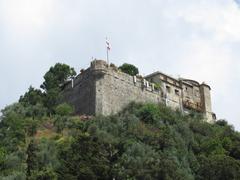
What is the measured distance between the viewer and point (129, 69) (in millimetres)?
65125

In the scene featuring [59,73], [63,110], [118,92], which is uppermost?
[59,73]

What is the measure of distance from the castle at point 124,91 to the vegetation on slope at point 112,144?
1404 mm

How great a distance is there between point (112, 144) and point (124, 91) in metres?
13.4

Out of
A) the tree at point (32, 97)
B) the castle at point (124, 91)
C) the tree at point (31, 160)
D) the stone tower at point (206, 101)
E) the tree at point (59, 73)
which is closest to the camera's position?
the tree at point (31, 160)

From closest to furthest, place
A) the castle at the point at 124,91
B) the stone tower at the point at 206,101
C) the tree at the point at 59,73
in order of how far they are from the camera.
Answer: the castle at the point at 124,91
the tree at the point at 59,73
the stone tower at the point at 206,101

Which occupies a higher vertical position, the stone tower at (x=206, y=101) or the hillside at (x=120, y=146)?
the stone tower at (x=206, y=101)

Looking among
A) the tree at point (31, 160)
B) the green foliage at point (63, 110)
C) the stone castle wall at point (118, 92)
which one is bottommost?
the tree at point (31, 160)

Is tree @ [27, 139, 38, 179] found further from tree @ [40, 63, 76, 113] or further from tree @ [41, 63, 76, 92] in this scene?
tree @ [41, 63, 76, 92]

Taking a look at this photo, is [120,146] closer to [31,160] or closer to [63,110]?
[31,160]

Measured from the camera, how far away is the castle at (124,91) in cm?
5897

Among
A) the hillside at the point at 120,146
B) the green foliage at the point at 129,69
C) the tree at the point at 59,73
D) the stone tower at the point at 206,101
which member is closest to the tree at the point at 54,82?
the tree at the point at 59,73

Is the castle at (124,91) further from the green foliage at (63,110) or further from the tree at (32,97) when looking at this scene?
the tree at (32,97)

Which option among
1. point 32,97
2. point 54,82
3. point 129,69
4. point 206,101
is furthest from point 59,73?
point 206,101

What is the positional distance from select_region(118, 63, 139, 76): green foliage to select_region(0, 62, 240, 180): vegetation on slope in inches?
206
